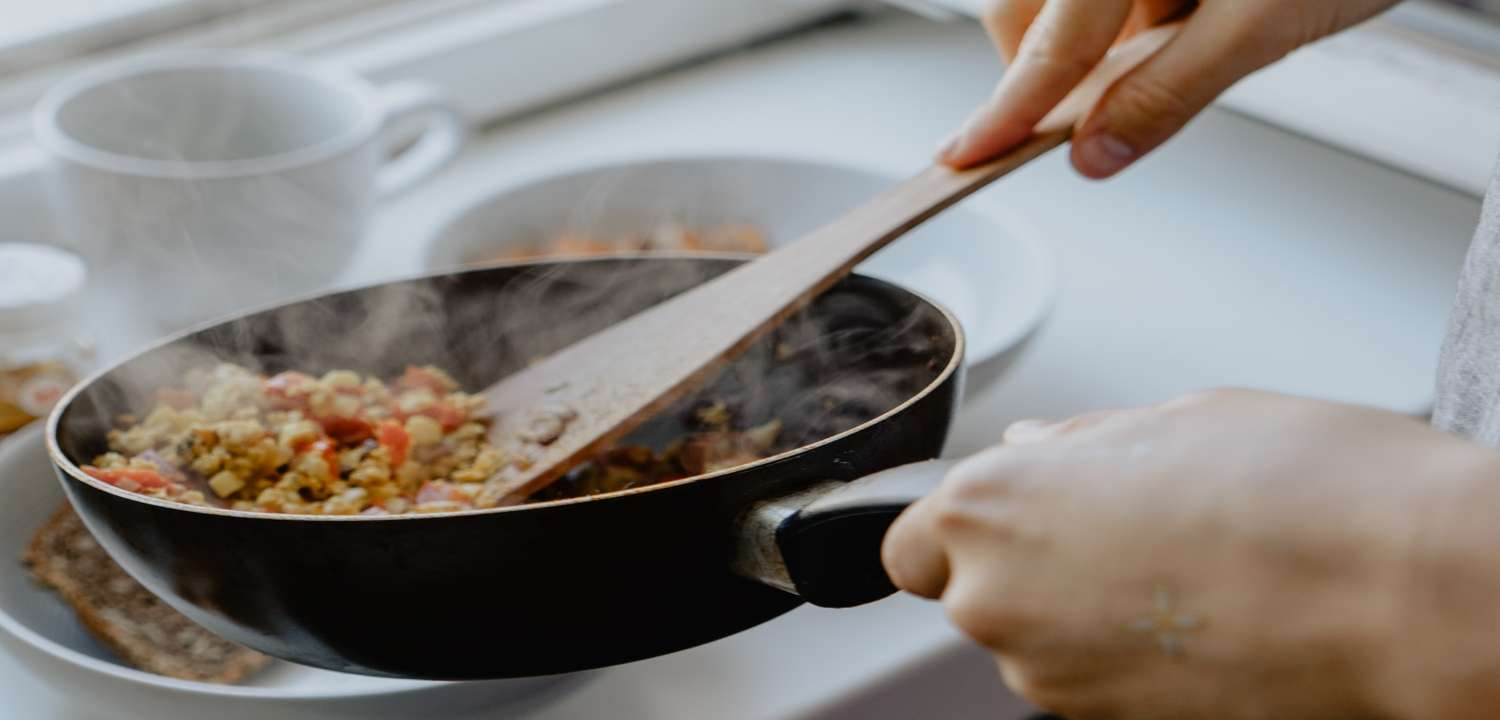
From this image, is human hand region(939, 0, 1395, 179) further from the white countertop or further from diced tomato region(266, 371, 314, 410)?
diced tomato region(266, 371, 314, 410)

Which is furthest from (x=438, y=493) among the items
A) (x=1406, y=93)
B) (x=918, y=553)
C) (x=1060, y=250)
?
(x=1406, y=93)

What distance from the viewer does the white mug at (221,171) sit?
0.73 meters

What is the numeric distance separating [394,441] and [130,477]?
0.34 ft

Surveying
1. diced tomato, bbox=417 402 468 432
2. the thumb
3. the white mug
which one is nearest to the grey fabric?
the thumb

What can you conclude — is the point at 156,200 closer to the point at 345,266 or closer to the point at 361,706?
the point at 345,266

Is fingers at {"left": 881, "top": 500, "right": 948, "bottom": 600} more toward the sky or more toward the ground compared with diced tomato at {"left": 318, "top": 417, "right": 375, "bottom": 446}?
more toward the sky

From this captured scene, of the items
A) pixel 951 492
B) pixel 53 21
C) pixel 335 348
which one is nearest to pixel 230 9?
pixel 53 21

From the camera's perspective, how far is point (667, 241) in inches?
34.0

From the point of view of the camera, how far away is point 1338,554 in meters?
0.32

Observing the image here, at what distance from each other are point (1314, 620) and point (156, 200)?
602mm

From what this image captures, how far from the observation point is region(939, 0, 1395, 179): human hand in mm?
611

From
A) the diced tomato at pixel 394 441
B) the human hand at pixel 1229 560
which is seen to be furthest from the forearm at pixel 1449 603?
the diced tomato at pixel 394 441

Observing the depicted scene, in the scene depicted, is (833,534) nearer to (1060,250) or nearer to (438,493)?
(438,493)

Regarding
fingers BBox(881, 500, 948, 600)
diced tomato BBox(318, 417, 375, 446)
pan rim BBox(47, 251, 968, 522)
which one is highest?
fingers BBox(881, 500, 948, 600)
